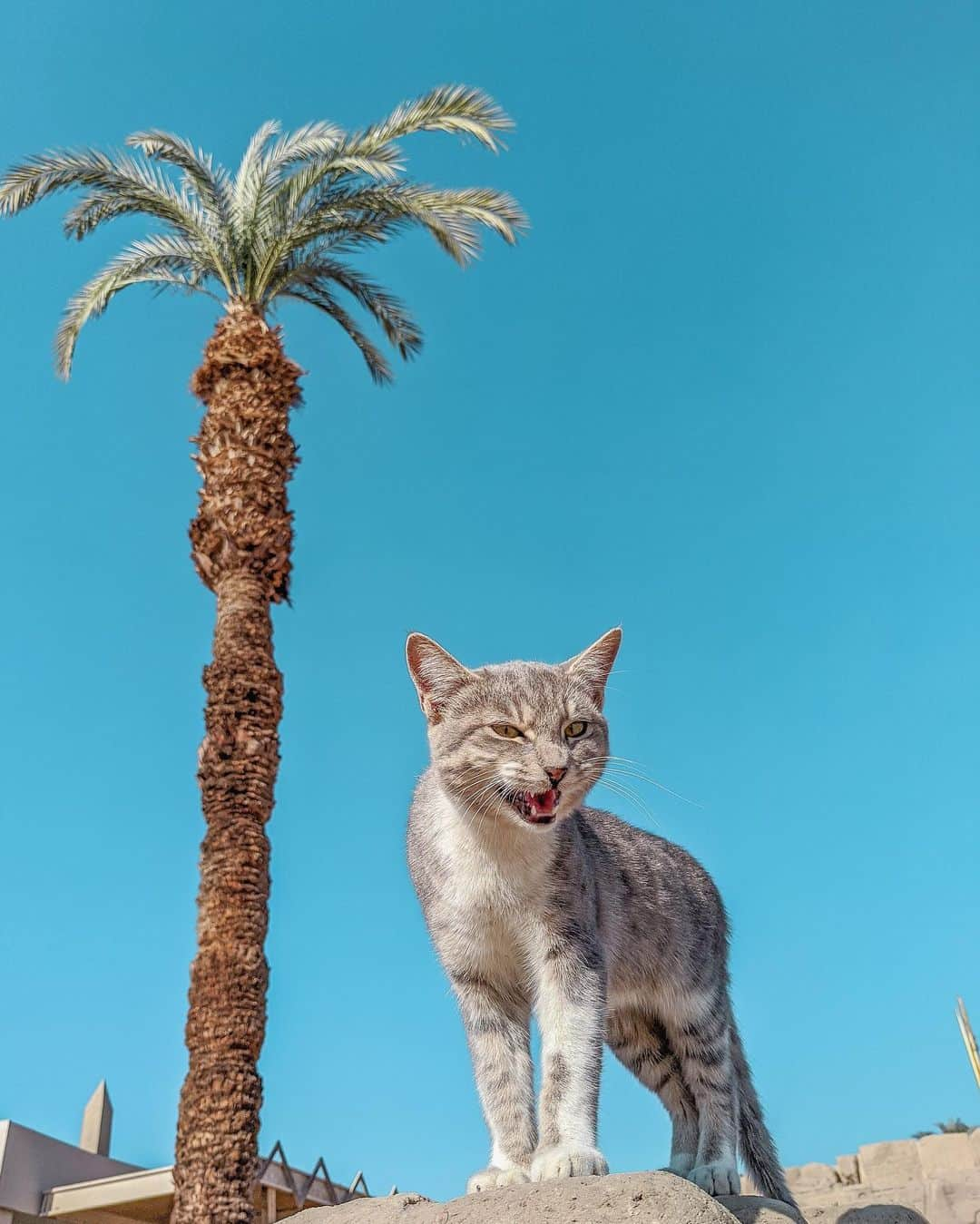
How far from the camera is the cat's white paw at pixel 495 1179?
171 inches

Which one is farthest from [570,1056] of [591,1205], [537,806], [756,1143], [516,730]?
[756,1143]

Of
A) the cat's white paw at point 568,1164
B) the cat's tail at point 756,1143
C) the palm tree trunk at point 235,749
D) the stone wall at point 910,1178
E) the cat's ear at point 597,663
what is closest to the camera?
the cat's white paw at point 568,1164

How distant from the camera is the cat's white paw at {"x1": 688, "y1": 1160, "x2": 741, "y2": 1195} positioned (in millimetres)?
5121

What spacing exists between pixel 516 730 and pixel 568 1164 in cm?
162

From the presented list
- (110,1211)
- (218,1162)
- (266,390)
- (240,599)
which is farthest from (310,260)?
(110,1211)

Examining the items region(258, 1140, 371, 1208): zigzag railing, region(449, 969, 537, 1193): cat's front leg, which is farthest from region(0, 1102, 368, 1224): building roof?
region(449, 969, 537, 1193): cat's front leg

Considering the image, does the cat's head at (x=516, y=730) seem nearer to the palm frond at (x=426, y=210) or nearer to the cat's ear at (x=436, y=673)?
the cat's ear at (x=436, y=673)

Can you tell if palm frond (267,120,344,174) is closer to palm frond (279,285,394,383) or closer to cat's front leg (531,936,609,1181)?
palm frond (279,285,394,383)

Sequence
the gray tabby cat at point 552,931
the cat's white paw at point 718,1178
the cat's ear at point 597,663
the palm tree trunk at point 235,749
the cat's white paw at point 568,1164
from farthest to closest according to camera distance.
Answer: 1. the palm tree trunk at point 235,749
2. the cat's ear at point 597,663
3. the cat's white paw at point 718,1178
4. the gray tabby cat at point 552,931
5. the cat's white paw at point 568,1164

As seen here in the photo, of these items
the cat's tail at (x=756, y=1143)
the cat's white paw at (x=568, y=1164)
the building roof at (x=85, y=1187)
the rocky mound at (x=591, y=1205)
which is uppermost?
the building roof at (x=85, y=1187)

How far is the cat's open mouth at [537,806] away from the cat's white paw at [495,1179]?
126cm

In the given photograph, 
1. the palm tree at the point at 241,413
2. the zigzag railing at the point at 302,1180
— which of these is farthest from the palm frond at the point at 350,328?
the zigzag railing at the point at 302,1180

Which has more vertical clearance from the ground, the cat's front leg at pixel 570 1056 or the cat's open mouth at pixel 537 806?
the cat's open mouth at pixel 537 806

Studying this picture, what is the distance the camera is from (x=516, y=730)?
4.89 metres
